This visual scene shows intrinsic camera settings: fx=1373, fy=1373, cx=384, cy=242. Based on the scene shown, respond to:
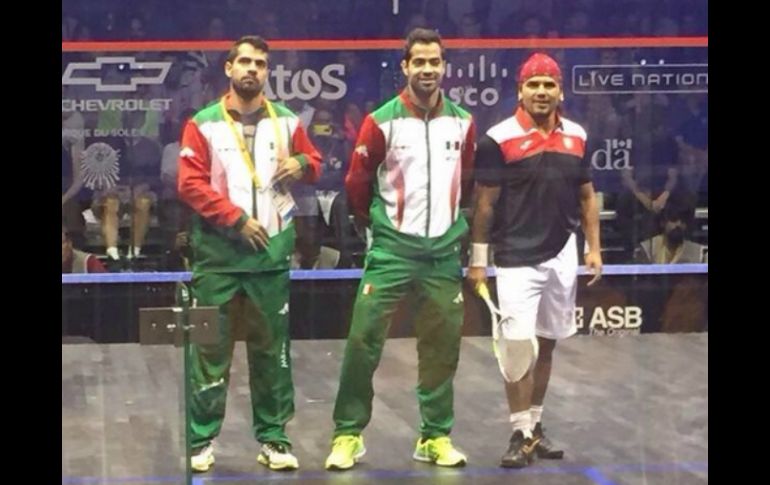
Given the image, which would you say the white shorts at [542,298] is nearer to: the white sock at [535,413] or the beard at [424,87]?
the white sock at [535,413]

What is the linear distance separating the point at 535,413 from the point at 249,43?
3.87ft

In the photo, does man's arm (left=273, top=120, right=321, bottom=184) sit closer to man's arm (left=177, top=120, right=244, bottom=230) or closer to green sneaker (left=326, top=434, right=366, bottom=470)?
man's arm (left=177, top=120, right=244, bottom=230)

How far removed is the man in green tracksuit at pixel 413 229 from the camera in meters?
3.34

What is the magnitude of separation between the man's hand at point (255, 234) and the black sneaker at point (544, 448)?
85cm

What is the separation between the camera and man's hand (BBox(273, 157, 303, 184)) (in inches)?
130

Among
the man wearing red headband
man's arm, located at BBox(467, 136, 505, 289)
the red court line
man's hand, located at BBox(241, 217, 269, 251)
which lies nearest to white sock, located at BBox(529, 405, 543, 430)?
the man wearing red headband

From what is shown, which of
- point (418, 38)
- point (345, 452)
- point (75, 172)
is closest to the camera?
point (75, 172)

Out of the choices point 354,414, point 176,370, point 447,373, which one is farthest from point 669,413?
point 176,370

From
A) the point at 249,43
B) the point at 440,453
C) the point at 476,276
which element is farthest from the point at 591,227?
the point at 249,43

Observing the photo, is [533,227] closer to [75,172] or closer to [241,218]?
[241,218]

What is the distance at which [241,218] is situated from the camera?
10.8ft

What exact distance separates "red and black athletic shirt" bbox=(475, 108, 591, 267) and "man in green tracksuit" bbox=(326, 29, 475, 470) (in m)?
0.07

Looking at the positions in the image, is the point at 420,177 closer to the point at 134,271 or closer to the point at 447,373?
the point at 447,373

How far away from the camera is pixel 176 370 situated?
330 centimetres
